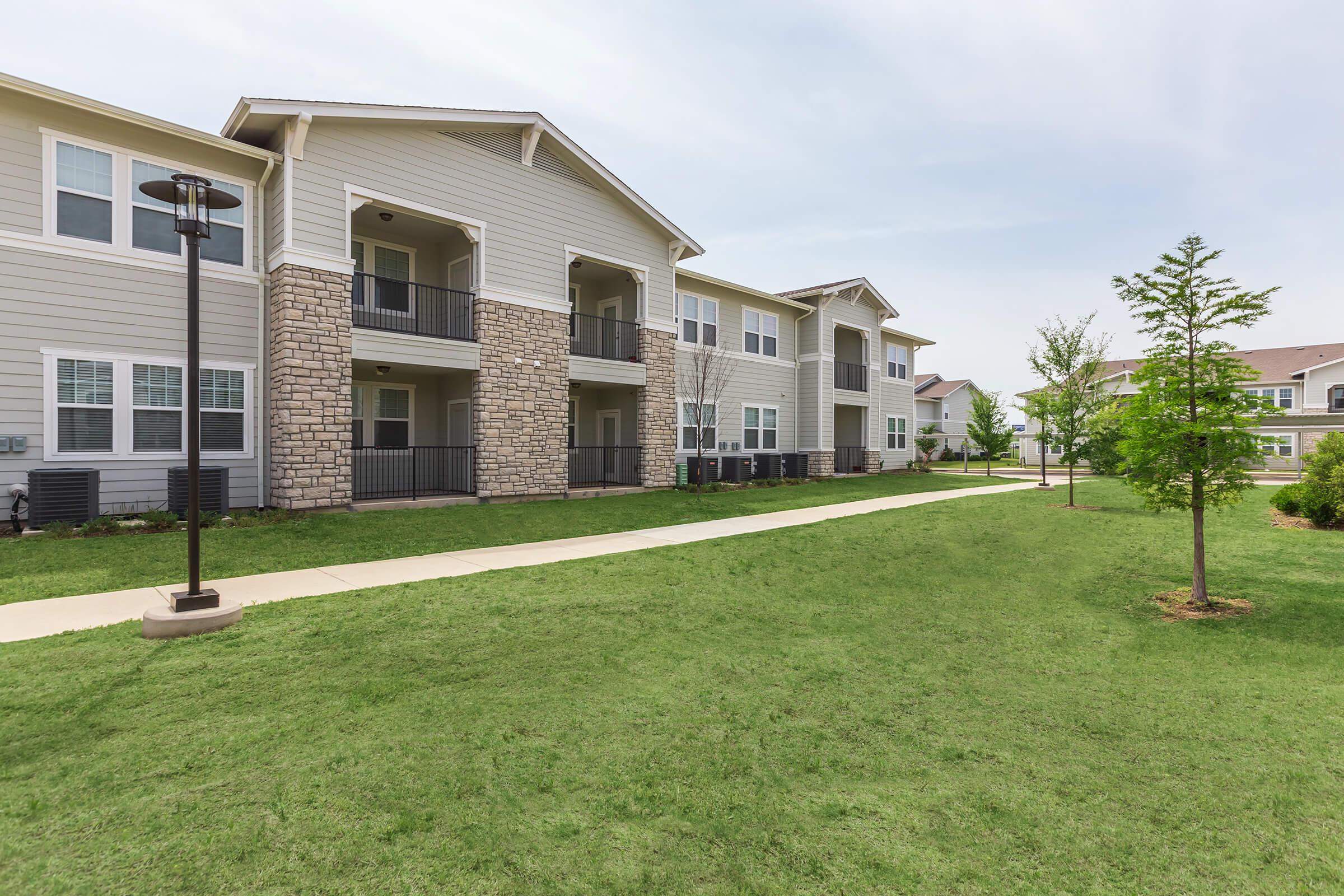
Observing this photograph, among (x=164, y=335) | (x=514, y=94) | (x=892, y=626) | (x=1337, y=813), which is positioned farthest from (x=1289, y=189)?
(x=164, y=335)

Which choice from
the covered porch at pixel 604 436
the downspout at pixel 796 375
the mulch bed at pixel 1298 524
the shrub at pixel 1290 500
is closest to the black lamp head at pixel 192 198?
the covered porch at pixel 604 436

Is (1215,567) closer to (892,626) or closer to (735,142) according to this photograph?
(892,626)

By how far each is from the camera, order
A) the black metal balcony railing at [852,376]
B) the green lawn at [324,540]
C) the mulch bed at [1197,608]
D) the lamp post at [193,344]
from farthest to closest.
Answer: the black metal balcony railing at [852,376]
the green lawn at [324,540]
the mulch bed at [1197,608]
the lamp post at [193,344]

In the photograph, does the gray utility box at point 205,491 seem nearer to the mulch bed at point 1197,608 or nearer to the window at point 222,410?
the window at point 222,410

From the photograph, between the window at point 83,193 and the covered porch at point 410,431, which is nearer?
the window at point 83,193

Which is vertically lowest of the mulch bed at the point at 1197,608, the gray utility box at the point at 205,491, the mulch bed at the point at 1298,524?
the mulch bed at the point at 1197,608

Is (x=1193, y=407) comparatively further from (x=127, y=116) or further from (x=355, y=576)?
(x=127, y=116)

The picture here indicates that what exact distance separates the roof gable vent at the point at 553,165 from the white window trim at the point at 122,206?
606 cm

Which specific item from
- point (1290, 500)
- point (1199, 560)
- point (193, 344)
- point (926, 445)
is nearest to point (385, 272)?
point (193, 344)

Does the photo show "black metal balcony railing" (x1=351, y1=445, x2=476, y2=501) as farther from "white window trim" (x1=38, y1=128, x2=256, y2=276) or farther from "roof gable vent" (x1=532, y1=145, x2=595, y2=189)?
"roof gable vent" (x1=532, y1=145, x2=595, y2=189)

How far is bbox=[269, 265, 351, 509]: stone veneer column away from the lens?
11.4 m

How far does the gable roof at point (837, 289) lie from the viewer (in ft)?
77.0

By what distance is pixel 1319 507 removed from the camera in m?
11.5

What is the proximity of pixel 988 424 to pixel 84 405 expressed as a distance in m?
28.3
